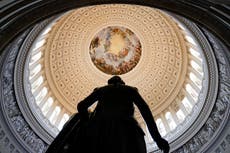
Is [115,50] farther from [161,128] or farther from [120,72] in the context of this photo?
[161,128]

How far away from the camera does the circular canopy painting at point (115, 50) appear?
24.4m

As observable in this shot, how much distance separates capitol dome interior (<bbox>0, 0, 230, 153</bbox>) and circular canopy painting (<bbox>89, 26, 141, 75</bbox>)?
80 millimetres

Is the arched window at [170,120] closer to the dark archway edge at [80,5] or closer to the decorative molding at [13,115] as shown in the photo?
the decorative molding at [13,115]

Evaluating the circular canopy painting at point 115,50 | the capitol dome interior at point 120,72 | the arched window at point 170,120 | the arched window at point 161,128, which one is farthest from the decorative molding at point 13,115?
the circular canopy painting at point 115,50

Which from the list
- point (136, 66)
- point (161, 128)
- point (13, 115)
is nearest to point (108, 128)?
point (13, 115)

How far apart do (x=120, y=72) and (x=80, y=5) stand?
16280mm

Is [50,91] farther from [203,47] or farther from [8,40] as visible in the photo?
[8,40]

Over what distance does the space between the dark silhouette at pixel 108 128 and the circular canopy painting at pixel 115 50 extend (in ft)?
64.1

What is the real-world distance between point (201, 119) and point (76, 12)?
1091 centimetres

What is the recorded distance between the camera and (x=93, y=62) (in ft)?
80.8

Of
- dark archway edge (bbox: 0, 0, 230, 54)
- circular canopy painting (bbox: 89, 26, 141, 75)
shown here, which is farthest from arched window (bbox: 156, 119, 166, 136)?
dark archway edge (bbox: 0, 0, 230, 54)

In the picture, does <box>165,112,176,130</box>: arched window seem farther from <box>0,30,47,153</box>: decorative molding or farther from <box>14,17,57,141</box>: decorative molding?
<box>0,30,47,153</box>: decorative molding

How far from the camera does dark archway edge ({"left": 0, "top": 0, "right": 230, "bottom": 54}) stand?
7.11 m

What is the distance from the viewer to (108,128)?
4.04 meters
